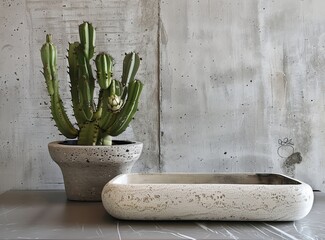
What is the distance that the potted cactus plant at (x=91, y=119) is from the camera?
3.49ft

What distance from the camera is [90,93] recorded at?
111cm

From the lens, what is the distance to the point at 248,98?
134 centimetres

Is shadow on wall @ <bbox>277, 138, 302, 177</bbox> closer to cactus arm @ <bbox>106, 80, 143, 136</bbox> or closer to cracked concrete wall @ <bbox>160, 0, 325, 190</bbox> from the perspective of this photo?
cracked concrete wall @ <bbox>160, 0, 325, 190</bbox>

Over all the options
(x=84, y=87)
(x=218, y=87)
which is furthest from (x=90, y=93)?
(x=218, y=87)

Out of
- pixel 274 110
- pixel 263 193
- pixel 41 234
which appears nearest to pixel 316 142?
pixel 274 110

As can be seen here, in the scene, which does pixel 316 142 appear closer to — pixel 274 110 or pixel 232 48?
pixel 274 110

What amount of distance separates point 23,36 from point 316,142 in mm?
892

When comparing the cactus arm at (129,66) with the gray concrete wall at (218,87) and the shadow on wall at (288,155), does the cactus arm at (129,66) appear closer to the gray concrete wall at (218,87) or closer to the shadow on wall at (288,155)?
the gray concrete wall at (218,87)

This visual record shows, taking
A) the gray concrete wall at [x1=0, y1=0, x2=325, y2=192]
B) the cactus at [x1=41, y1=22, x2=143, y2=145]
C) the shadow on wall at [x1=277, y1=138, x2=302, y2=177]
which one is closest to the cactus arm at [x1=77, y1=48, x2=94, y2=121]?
the cactus at [x1=41, y1=22, x2=143, y2=145]

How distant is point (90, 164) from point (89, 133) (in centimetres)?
7

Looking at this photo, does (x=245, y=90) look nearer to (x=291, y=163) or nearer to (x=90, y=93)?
(x=291, y=163)

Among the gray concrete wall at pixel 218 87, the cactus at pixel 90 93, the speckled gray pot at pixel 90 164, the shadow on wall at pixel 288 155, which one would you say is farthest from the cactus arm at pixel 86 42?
the shadow on wall at pixel 288 155

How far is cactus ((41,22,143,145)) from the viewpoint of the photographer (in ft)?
3.51

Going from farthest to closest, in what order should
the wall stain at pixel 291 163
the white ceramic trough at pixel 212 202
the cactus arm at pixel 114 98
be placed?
the wall stain at pixel 291 163 → the cactus arm at pixel 114 98 → the white ceramic trough at pixel 212 202
